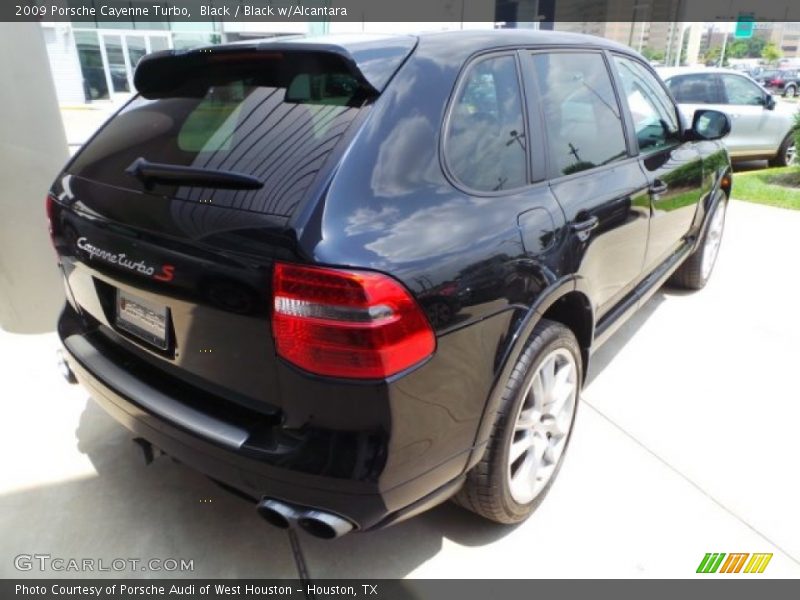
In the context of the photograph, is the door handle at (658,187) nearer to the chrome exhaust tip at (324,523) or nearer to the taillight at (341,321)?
the taillight at (341,321)

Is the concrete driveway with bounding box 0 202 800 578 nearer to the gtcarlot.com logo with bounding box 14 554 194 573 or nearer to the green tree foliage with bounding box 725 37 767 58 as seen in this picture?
the gtcarlot.com logo with bounding box 14 554 194 573

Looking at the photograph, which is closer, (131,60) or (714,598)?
(714,598)

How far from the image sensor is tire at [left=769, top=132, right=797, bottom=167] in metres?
10.2

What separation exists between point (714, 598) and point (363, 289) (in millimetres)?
1743

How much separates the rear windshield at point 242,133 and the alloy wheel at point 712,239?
3.62 m

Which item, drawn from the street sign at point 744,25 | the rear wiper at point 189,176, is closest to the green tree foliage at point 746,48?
the street sign at point 744,25

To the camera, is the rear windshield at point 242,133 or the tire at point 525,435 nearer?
the rear windshield at point 242,133

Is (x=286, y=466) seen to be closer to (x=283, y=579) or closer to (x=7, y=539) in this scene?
(x=283, y=579)

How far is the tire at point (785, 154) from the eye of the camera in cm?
1018

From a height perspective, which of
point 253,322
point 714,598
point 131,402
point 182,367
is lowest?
point 714,598

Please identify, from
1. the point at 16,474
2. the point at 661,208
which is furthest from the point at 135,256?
the point at 661,208

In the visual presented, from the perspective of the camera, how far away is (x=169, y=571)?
2.12 metres

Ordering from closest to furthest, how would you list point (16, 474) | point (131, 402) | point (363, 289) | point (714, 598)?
point (363, 289) → point (131, 402) → point (714, 598) → point (16, 474)

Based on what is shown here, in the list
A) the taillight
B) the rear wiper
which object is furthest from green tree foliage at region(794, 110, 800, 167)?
the rear wiper
